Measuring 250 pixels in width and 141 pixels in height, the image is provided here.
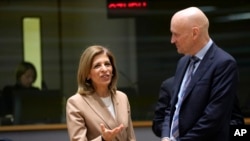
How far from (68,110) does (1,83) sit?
3.93 meters

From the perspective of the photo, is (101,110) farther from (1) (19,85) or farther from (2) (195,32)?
(1) (19,85)

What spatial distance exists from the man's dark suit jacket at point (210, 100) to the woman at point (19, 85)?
13.8ft

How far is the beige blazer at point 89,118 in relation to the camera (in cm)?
328

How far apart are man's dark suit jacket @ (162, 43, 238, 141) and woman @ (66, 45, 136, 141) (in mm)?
445

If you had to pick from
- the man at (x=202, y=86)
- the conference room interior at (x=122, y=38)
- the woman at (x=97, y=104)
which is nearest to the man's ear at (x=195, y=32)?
the man at (x=202, y=86)

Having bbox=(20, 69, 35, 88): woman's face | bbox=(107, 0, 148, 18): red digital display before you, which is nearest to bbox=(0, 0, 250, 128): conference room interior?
bbox=(107, 0, 148, 18): red digital display

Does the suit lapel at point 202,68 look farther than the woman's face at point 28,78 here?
No

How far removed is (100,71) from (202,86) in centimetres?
70

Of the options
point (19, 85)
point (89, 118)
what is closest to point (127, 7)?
point (19, 85)

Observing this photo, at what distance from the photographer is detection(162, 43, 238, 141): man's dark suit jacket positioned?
2895 mm

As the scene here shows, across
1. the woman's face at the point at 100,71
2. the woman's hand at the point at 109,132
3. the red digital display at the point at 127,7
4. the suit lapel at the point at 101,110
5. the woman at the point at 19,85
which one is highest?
the red digital display at the point at 127,7

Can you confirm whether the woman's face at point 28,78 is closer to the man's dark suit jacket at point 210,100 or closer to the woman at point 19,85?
the woman at point 19,85

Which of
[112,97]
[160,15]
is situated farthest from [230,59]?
[160,15]

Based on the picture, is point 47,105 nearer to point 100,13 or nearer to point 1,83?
point 1,83
